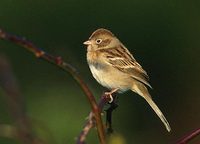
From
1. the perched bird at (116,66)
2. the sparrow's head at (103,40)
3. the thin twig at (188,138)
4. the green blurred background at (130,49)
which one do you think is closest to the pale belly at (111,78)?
the perched bird at (116,66)

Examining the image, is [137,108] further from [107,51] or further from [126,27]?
[107,51]

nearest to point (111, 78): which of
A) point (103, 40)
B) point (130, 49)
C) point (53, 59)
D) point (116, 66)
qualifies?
point (116, 66)

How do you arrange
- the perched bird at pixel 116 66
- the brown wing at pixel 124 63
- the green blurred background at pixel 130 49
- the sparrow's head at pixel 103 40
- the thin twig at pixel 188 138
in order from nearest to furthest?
1. the thin twig at pixel 188 138
2. the perched bird at pixel 116 66
3. the brown wing at pixel 124 63
4. the sparrow's head at pixel 103 40
5. the green blurred background at pixel 130 49

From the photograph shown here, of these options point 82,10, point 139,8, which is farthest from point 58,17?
point 139,8

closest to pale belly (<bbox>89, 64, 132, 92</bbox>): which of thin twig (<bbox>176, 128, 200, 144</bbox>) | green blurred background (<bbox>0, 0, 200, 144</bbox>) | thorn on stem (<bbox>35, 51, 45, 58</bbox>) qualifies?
thin twig (<bbox>176, 128, 200, 144</bbox>)

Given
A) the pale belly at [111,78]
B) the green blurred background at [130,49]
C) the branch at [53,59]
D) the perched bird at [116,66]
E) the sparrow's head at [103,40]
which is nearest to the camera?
the branch at [53,59]

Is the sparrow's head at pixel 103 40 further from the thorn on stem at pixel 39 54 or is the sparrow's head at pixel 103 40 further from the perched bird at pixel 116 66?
the thorn on stem at pixel 39 54
